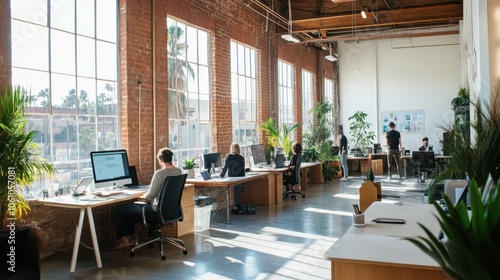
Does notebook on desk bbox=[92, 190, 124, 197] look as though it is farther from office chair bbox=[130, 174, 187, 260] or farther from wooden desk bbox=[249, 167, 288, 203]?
wooden desk bbox=[249, 167, 288, 203]

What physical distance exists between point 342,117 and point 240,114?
8261mm

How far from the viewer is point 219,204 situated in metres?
9.36

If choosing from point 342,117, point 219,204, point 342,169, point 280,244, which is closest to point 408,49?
point 342,117

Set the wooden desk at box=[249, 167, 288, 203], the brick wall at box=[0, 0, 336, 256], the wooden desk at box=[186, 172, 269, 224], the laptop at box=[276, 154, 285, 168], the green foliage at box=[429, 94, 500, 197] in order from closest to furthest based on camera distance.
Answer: the green foliage at box=[429, 94, 500, 197], the brick wall at box=[0, 0, 336, 256], the wooden desk at box=[186, 172, 269, 224], the wooden desk at box=[249, 167, 288, 203], the laptop at box=[276, 154, 285, 168]

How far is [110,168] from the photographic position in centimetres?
600

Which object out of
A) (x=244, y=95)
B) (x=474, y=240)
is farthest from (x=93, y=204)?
(x=244, y=95)

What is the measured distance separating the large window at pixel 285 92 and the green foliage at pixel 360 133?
3.83 m

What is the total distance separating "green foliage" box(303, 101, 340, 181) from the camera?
1362 cm

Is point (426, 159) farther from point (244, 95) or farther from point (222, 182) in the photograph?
point (222, 182)

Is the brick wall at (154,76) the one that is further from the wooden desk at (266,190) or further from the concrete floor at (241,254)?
the wooden desk at (266,190)

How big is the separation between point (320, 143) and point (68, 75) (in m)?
9.16

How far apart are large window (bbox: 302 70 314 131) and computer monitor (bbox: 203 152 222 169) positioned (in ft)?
21.0

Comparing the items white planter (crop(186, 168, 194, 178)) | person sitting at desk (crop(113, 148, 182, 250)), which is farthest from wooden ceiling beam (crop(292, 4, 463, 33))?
person sitting at desk (crop(113, 148, 182, 250))

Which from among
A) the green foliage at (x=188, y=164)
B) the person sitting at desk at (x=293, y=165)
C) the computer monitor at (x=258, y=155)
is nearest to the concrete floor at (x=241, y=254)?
the green foliage at (x=188, y=164)
